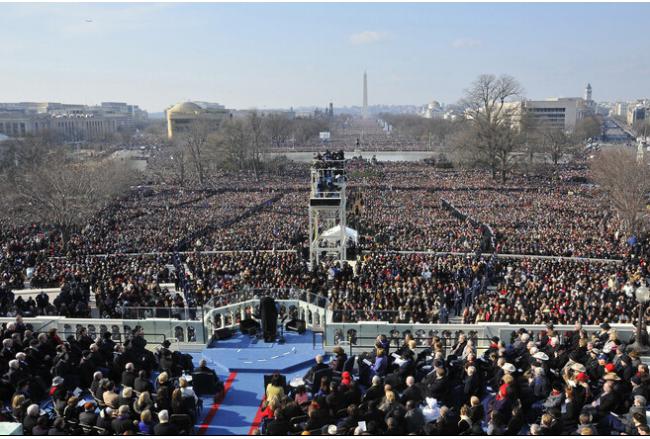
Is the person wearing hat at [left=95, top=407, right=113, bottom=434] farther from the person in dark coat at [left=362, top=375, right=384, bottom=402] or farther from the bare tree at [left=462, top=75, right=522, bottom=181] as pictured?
the bare tree at [left=462, top=75, right=522, bottom=181]

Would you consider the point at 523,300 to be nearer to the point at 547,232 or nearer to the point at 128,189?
the point at 547,232

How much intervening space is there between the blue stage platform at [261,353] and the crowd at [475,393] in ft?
4.86

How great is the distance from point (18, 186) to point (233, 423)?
3721 cm

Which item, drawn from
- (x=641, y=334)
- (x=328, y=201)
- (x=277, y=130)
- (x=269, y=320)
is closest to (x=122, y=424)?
(x=269, y=320)

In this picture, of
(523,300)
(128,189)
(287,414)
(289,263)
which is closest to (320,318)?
(287,414)

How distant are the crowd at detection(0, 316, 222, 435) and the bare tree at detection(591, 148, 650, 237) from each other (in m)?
27.7

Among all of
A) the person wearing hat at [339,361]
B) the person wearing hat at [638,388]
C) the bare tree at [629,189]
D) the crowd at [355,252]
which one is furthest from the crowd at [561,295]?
the bare tree at [629,189]

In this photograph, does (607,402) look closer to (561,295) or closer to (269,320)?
(269,320)

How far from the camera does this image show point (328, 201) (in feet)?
84.1

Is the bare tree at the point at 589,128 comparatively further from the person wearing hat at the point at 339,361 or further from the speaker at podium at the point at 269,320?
the person wearing hat at the point at 339,361

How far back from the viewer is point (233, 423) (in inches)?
380

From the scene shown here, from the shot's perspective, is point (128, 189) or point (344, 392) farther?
point (128, 189)

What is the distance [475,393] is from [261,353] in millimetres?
4765

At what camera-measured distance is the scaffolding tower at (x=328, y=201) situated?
2538 centimetres
